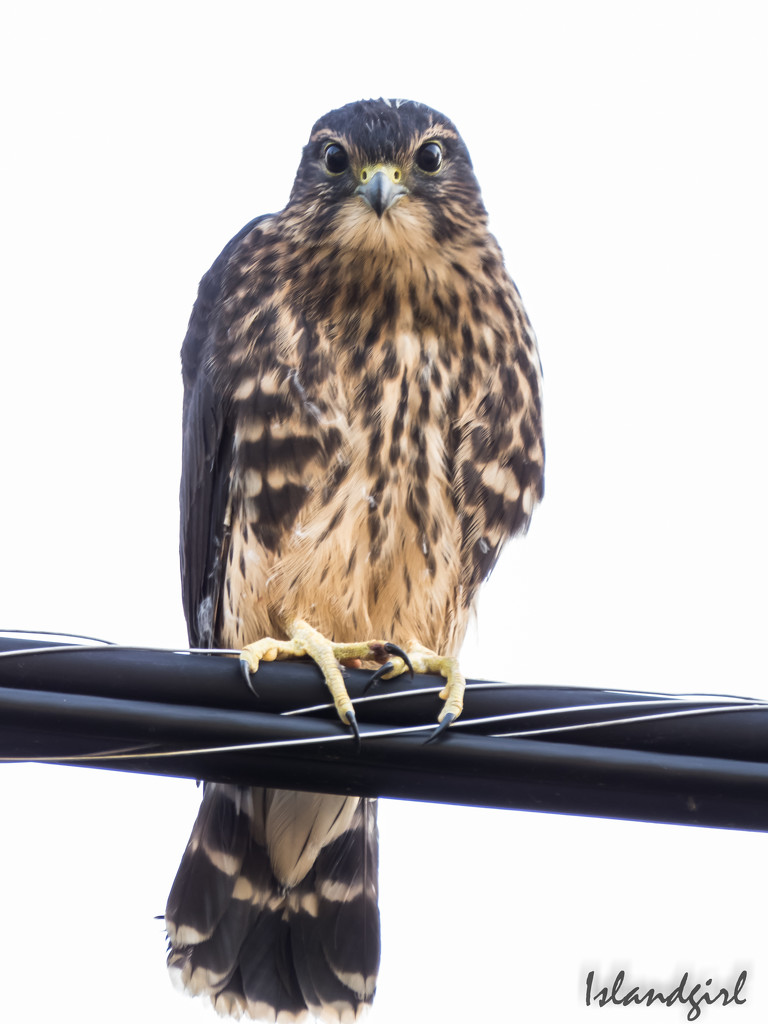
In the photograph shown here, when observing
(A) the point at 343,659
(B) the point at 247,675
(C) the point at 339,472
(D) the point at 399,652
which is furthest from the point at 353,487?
(B) the point at 247,675

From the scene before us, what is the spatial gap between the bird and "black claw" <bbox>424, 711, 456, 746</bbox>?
0.99 m

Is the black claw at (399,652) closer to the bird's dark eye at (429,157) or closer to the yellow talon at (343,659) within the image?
the yellow talon at (343,659)

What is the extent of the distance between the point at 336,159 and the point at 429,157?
240 mm

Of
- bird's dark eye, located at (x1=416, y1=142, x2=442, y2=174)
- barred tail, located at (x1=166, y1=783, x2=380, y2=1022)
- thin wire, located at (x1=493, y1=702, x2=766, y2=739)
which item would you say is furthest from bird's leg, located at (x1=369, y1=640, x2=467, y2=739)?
bird's dark eye, located at (x1=416, y1=142, x2=442, y2=174)

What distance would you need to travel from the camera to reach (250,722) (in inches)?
75.6

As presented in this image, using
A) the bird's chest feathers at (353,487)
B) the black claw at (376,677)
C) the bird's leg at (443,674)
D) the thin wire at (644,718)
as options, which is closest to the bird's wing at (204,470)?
the bird's chest feathers at (353,487)

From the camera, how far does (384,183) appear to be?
3186 mm

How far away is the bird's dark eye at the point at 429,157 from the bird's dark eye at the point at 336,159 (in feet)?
0.61

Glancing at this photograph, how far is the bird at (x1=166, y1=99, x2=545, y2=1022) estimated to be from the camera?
9.95 feet

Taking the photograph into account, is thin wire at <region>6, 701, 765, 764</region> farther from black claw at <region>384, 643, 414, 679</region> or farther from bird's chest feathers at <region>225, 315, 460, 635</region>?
bird's chest feathers at <region>225, 315, 460, 635</region>

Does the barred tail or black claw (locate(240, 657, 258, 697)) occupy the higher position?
black claw (locate(240, 657, 258, 697))

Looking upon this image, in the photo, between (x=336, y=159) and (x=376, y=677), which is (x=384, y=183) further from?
(x=376, y=677)

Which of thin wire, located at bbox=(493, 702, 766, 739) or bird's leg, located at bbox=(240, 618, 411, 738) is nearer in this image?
thin wire, located at bbox=(493, 702, 766, 739)

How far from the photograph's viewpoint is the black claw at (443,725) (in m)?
1.91
